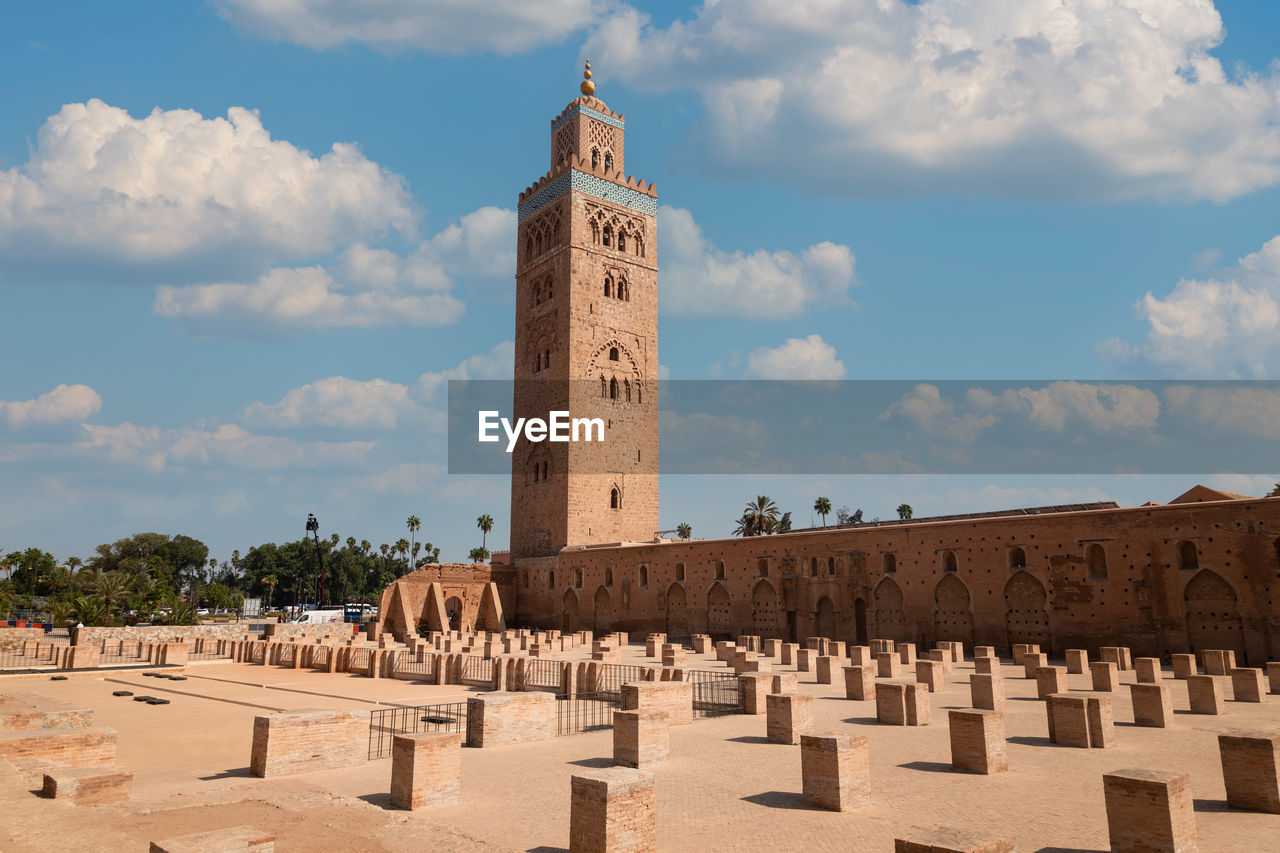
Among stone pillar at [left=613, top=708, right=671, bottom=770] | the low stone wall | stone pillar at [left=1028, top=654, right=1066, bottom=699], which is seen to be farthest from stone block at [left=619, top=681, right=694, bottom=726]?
the low stone wall

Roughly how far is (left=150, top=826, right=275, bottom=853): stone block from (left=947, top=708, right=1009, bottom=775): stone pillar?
762cm

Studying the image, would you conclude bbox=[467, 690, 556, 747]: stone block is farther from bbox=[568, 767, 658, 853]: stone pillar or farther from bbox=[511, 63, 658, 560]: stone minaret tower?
bbox=[511, 63, 658, 560]: stone minaret tower

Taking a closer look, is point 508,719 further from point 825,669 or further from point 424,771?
point 825,669

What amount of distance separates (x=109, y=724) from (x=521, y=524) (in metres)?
29.9

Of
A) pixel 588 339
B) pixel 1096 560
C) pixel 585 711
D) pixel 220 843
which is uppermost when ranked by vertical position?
pixel 588 339

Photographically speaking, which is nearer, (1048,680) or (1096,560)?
(1048,680)

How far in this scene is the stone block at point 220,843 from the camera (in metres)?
4.98

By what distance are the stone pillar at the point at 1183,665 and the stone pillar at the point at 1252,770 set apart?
10984 millimetres

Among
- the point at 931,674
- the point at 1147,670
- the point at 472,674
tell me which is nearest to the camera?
the point at 1147,670

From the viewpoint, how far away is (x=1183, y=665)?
17.5 meters

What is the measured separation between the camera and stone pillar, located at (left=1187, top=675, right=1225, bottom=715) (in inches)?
529

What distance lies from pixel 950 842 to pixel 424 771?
16.9ft

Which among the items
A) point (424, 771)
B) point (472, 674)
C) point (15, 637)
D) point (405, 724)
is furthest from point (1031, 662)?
point (15, 637)

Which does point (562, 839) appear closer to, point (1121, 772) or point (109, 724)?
point (1121, 772)
